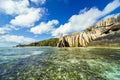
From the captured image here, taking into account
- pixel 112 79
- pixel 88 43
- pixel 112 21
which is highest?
pixel 112 21

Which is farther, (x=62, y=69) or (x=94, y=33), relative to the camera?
(x=94, y=33)

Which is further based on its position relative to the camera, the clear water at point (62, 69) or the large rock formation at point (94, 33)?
the large rock formation at point (94, 33)

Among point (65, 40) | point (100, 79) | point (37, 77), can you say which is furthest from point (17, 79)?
point (65, 40)

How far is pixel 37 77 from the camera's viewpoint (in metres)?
10.9

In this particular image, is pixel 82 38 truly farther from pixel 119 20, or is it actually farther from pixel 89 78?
pixel 89 78

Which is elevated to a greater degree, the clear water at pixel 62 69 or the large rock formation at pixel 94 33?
the large rock formation at pixel 94 33

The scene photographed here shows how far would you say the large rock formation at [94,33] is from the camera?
163 feet

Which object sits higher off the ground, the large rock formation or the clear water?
the large rock formation

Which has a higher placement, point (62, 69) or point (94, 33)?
point (94, 33)

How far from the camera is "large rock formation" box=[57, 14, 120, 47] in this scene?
4972 cm

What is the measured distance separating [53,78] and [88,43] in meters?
48.3

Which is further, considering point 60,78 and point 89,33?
point 89,33

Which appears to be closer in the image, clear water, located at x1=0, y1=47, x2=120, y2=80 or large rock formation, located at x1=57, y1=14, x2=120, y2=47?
clear water, located at x1=0, y1=47, x2=120, y2=80

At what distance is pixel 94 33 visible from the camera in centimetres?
5625
